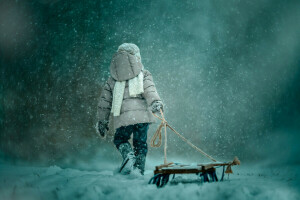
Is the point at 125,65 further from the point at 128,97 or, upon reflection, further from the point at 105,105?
the point at 105,105

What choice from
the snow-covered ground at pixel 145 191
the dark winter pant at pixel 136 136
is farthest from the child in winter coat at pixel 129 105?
the snow-covered ground at pixel 145 191

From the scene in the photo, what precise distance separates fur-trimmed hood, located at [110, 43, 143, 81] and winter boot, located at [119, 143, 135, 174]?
2.69ft

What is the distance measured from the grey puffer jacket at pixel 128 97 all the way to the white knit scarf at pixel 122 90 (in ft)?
0.13

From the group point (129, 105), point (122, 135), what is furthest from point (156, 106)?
point (122, 135)

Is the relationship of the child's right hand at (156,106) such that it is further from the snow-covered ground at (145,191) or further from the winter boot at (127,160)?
the snow-covered ground at (145,191)

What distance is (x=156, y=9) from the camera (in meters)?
4.77

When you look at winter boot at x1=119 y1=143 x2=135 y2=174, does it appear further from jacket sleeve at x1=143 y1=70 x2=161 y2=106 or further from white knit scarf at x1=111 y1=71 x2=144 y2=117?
jacket sleeve at x1=143 y1=70 x2=161 y2=106

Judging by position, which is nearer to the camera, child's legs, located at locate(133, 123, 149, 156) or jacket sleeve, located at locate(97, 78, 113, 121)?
child's legs, located at locate(133, 123, 149, 156)

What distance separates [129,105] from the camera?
3.32m

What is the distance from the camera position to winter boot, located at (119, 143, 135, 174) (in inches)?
122

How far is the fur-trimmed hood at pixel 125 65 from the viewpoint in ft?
11.1

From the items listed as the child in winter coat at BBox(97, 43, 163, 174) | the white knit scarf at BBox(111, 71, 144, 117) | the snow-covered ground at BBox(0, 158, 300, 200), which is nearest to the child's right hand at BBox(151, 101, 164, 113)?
the child in winter coat at BBox(97, 43, 163, 174)

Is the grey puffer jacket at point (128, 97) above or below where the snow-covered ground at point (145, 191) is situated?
above

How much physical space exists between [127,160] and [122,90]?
0.83 m
